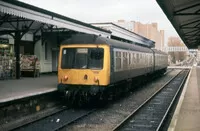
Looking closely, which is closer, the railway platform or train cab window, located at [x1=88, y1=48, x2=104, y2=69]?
the railway platform

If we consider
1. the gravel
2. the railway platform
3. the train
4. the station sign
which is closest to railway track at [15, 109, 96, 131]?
the gravel

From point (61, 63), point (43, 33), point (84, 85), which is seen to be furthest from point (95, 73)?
point (43, 33)

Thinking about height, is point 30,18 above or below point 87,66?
above

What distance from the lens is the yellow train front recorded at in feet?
45.4

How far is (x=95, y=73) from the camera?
45.5 feet

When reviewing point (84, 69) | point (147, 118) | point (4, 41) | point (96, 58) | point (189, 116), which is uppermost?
point (4, 41)

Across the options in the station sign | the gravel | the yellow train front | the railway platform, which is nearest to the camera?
the railway platform

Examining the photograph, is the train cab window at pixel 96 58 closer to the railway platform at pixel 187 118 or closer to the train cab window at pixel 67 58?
the train cab window at pixel 67 58

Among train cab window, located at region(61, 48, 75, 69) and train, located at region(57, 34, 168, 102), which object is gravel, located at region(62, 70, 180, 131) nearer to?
train, located at region(57, 34, 168, 102)

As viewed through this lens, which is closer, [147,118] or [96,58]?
[147,118]

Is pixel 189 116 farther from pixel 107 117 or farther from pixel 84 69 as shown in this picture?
pixel 84 69

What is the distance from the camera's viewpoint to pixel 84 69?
14055 mm

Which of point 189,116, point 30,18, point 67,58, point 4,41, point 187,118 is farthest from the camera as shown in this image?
point 4,41

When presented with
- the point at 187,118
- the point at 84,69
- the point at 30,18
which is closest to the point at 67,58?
the point at 84,69
